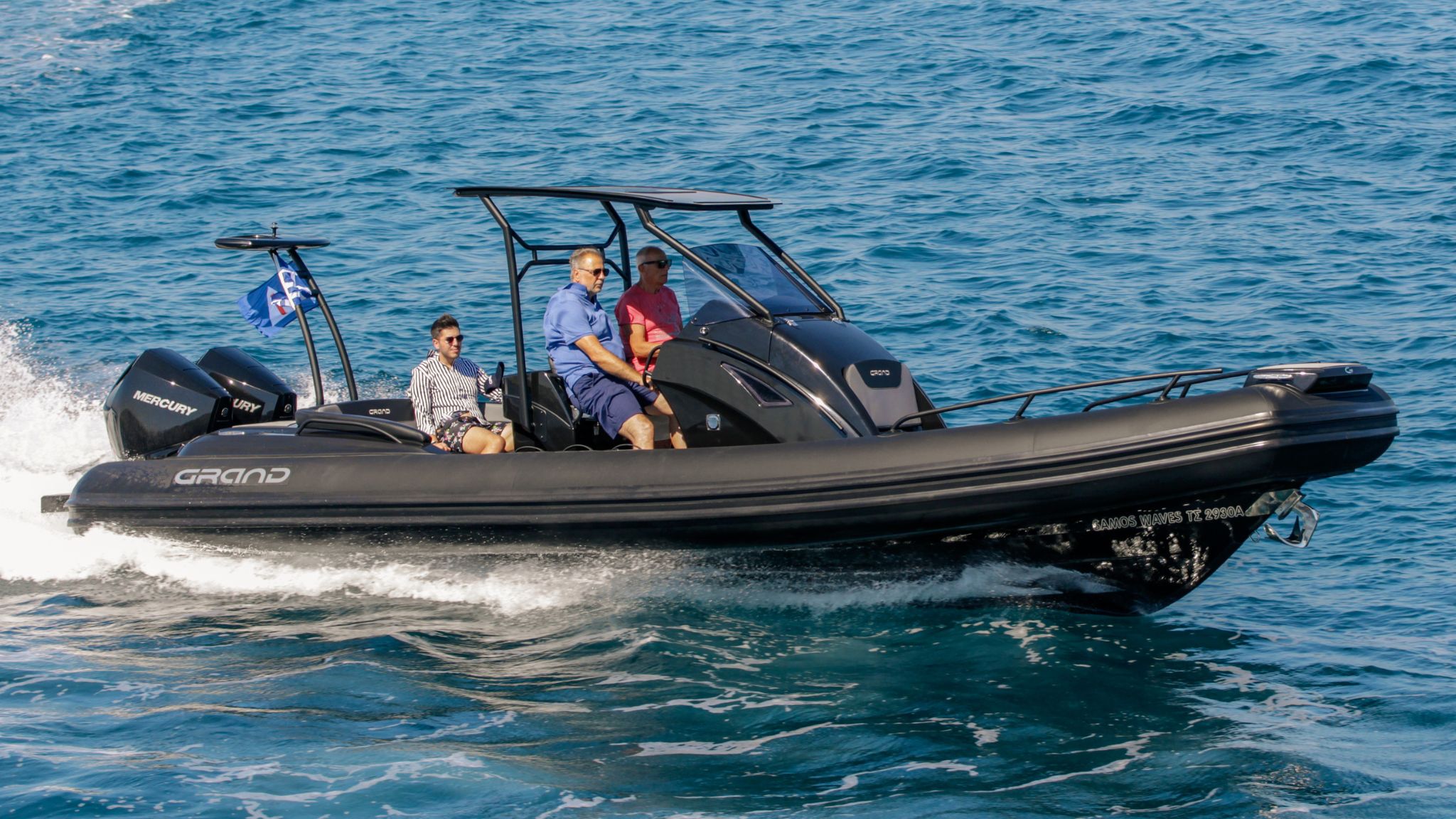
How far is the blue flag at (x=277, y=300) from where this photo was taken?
23.9ft

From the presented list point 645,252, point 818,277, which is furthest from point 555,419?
point 818,277

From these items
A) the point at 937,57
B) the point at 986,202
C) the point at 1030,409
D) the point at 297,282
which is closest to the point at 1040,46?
the point at 937,57

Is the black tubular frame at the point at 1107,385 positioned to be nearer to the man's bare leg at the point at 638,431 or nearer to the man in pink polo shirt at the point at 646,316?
the man's bare leg at the point at 638,431

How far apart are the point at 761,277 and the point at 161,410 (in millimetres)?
3171

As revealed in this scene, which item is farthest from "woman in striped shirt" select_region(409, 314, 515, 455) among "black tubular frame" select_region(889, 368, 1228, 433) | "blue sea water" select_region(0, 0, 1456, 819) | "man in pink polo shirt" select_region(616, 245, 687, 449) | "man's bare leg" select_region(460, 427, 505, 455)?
"black tubular frame" select_region(889, 368, 1228, 433)

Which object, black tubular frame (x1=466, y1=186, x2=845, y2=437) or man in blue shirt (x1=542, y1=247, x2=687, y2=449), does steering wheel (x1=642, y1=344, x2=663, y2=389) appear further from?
black tubular frame (x1=466, y1=186, x2=845, y2=437)

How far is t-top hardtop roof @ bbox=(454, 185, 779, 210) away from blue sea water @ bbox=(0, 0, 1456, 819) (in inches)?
58.2

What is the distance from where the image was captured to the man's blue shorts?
6.21 m

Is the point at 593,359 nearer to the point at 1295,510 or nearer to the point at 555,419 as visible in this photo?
the point at 555,419

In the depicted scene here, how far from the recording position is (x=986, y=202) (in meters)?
13.1

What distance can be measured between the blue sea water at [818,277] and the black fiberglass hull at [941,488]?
0.86 ft

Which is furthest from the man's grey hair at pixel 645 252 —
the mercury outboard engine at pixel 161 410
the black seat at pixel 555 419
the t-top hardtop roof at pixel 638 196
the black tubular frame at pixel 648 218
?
the mercury outboard engine at pixel 161 410

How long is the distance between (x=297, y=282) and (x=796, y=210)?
263 inches

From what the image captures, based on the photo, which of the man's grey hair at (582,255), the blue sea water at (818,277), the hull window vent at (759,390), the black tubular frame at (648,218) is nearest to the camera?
the blue sea water at (818,277)
